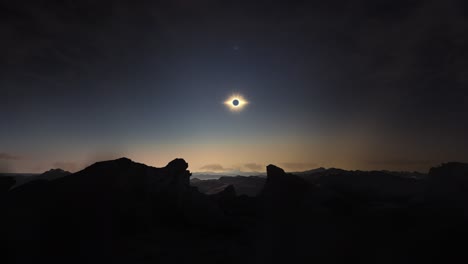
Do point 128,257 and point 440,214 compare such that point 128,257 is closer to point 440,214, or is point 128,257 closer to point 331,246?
point 331,246

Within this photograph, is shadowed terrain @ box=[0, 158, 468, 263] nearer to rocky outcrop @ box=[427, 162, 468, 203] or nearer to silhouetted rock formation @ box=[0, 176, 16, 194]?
silhouetted rock formation @ box=[0, 176, 16, 194]

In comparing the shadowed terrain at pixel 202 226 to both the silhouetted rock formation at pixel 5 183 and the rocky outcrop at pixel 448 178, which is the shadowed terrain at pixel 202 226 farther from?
the rocky outcrop at pixel 448 178

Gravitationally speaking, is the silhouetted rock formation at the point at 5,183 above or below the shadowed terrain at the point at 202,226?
above

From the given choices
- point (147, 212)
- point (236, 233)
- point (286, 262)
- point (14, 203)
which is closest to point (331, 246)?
point (286, 262)

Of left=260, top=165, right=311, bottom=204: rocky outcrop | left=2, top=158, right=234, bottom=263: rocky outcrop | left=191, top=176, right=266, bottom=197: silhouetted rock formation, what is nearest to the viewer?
left=2, top=158, right=234, bottom=263: rocky outcrop

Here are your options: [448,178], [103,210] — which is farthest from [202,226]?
[448,178]

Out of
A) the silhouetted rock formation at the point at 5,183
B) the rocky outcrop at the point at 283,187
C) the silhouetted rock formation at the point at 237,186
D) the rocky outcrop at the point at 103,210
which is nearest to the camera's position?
the rocky outcrop at the point at 103,210

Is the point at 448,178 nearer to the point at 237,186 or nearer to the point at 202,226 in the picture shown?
the point at 202,226

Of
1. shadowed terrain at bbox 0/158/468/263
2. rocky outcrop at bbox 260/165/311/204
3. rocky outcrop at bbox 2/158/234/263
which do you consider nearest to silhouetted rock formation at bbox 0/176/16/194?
shadowed terrain at bbox 0/158/468/263

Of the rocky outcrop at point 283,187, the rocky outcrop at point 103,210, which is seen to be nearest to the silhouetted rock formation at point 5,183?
the rocky outcrop at point 103,210
